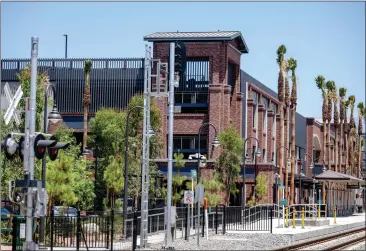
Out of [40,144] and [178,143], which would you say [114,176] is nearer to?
[178,143]

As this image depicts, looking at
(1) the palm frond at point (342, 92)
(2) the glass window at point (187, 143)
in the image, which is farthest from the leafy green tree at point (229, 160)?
(1) the palm frond at point (342, 92)

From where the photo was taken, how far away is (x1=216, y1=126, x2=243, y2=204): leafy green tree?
70438mm

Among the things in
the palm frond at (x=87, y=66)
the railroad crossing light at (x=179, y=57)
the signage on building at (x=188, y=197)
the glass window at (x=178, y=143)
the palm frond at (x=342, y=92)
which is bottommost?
the signage on building at (x=188, y=197)

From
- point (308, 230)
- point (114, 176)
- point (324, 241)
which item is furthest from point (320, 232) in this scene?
point (114, 176)

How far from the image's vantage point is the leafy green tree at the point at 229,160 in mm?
70438

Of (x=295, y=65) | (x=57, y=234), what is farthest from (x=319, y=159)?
(x=57, y=234)

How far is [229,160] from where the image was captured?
70438 millimetres

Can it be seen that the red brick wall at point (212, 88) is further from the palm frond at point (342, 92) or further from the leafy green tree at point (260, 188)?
the palm frond at point (342, 92)

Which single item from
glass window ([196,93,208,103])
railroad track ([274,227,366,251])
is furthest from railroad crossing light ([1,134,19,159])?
glass window ([196,93,208,103])

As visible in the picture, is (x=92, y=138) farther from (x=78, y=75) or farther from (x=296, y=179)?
(x=296, y=179)

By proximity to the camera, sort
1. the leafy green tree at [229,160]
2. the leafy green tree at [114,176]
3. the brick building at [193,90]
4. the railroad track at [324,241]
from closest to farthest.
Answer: the railroad track at [324,241] < the leafy green tree at [114,176] < the leafy green tree at [229,160] < the brick building at [193,90]

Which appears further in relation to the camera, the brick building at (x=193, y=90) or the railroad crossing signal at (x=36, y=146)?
the brick building at (x=193, y=90)

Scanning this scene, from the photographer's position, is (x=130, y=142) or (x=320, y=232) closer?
(x=320, y=232)

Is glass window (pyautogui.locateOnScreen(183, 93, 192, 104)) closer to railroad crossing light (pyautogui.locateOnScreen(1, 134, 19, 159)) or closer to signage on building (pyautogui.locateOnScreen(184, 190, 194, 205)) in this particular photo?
signage on building (pyautogui.locateOnScreen(184, 190, 194, 205))
